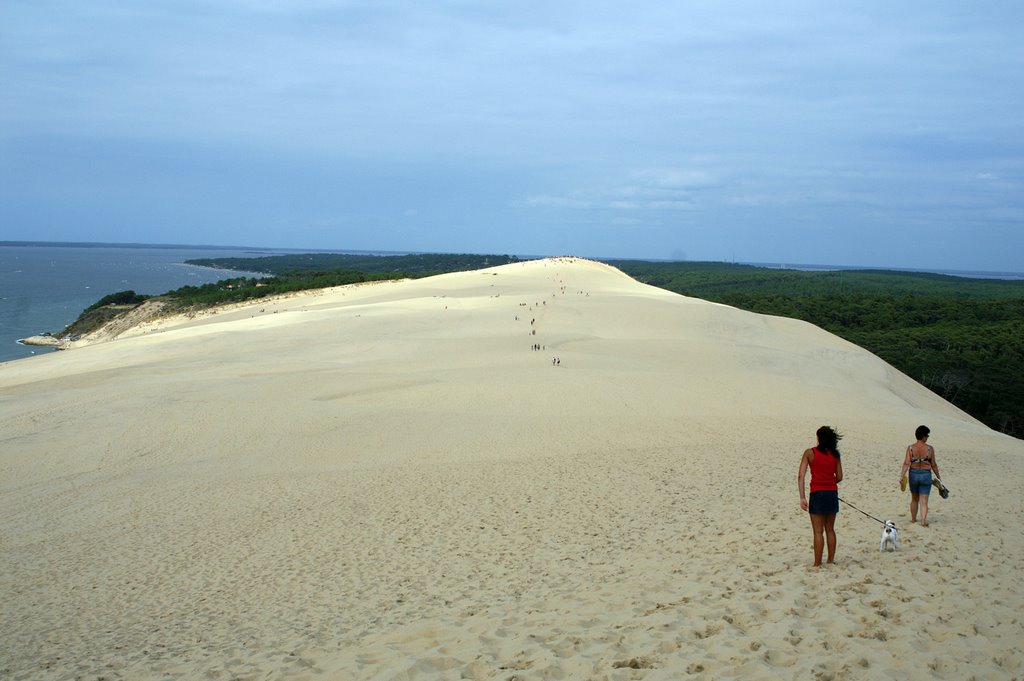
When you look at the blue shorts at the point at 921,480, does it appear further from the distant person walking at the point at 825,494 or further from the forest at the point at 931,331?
the forest at the point at 931,331

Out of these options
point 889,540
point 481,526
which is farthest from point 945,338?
point 481,526

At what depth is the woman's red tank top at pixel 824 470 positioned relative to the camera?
7520mm

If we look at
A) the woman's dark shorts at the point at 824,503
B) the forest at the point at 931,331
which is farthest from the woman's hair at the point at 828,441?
the forest at the point at 931,331

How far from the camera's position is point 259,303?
163 feet

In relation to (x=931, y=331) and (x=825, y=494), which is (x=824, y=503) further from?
(x=931, y=331)

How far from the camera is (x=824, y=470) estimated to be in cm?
754

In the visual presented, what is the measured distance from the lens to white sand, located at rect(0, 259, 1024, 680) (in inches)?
245

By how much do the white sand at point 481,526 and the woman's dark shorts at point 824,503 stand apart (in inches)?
22.2

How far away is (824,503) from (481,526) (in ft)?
15.5

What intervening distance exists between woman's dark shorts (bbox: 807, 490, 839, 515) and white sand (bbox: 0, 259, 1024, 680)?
22.2 inches

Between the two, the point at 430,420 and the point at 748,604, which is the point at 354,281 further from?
the point at 748,604

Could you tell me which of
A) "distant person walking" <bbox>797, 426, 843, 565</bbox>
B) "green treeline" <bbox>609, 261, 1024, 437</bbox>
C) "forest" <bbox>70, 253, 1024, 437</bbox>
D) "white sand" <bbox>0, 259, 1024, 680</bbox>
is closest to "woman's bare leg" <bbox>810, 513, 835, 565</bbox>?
"distant person walking" <bbox>797, 426, 843, 565</bbox>

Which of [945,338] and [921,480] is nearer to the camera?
[921,480]

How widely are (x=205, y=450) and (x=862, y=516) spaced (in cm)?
1182
